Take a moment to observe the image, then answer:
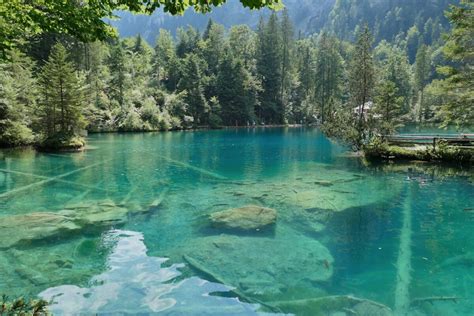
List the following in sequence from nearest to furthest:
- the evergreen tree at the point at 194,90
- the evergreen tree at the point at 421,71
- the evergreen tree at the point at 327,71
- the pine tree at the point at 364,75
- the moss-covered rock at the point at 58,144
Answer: the moss-covered rock at the point at 58,144 < the pine tree at the point at 364,75 < the evergreen tree at the point at 194,90 < the evergreen tree at the point at 421,71 < the evergreen tree at the point at 327,71

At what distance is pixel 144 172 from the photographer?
23.2 m

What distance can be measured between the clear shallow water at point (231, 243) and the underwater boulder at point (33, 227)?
0.06 metres

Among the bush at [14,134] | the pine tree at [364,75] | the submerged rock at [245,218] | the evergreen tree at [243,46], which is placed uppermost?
the evergreen tree at [243,46]

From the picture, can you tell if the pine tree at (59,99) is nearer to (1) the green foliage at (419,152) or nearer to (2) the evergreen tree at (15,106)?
(2) the evergreen tree at (15,106)

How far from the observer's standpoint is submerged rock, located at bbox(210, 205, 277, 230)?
11829 mm

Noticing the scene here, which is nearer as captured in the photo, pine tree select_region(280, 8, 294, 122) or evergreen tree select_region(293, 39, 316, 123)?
pine tree select_region(280, 8, 294, 122)

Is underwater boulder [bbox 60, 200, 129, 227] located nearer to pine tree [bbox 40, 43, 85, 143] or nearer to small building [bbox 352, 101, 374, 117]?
pine tree [bbox 40, 43, 85, 143]

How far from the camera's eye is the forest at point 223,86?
31.1 metres

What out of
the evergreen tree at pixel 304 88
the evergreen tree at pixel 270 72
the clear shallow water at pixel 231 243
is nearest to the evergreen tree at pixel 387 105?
the clear shallow water at pixel 231 243

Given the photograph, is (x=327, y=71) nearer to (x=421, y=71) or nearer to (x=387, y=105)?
(x=421, y=71)

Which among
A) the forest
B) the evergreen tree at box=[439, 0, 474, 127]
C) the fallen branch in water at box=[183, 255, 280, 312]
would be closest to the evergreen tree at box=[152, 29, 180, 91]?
the forest

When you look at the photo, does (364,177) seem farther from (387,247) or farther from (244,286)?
(244,286)

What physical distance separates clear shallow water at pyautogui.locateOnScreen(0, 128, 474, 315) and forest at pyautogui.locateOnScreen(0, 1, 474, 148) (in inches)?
440

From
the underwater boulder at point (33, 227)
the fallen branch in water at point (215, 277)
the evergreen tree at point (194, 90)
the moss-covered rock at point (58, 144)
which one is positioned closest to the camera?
the fallen branch in water at point (215, 277)
